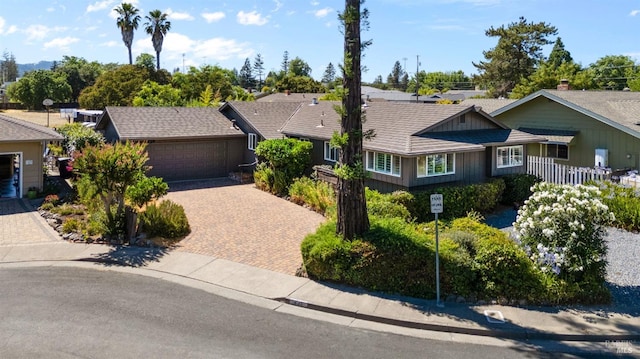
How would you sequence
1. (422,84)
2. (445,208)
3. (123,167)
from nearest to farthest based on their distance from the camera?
(123,167) → (445,208) → (422,84)

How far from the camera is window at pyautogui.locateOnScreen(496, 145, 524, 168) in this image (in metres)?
20.9

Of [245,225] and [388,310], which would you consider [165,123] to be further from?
[388,310]

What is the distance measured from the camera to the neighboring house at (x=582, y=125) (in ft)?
77.7

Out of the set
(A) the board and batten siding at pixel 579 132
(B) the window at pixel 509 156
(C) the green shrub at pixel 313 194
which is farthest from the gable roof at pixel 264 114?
(A) the board and batten siding at pixel 579 132

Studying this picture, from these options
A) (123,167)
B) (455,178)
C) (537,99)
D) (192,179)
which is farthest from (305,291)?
(537,99)

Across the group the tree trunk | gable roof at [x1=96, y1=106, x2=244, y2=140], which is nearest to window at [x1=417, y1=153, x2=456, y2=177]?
the tree trunk

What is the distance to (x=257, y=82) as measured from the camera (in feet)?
490

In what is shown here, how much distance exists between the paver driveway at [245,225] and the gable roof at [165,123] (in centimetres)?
319

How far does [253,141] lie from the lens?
27.7m

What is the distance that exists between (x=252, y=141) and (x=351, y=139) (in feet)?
53.1

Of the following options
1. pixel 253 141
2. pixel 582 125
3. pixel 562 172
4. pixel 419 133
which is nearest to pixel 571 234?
pixel 419 133

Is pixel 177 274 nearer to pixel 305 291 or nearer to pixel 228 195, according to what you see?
pixel 305 291

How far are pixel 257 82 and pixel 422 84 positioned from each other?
51102mm

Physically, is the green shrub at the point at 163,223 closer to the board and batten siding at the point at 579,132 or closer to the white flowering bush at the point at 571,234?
the white flowering bush at the point at 571,234
